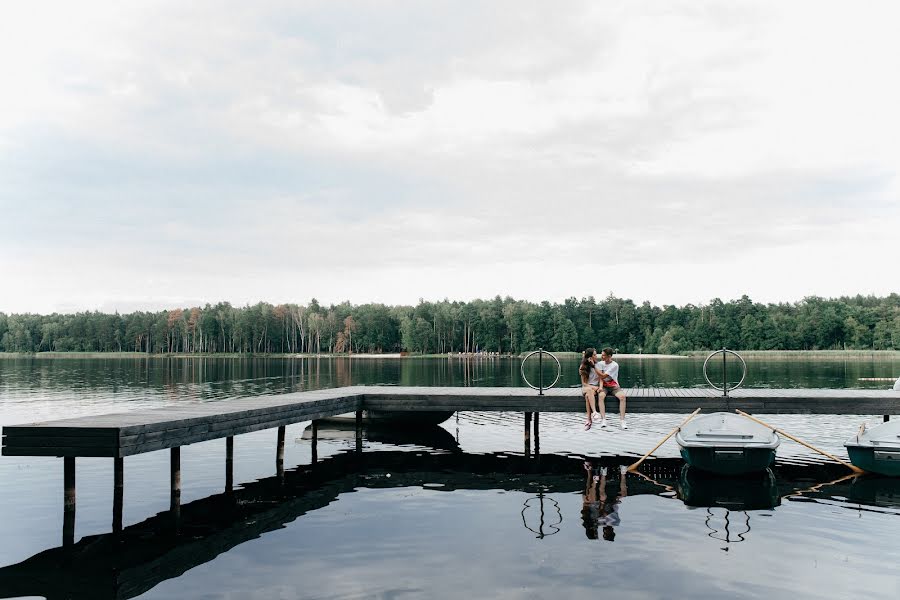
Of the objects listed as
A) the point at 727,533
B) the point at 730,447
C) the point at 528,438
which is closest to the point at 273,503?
the point at 528,438

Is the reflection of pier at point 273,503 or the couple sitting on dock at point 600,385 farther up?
the couple sitting on dock at point 600,385

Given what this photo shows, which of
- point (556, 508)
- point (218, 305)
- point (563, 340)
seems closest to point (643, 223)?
point (556, 508)

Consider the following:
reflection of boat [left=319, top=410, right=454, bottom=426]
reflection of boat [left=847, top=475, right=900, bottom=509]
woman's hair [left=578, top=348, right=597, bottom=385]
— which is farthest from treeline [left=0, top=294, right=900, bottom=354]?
reflection of boat [left=847, top=475, right=900, bottom=509]

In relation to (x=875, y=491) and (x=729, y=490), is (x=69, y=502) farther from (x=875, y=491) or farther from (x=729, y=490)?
(x=875, y=491)

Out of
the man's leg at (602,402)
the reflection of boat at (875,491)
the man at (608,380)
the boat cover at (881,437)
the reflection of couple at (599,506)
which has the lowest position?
the reflection of boat at (875,491)

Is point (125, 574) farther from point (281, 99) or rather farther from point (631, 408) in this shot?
point (281, 99)

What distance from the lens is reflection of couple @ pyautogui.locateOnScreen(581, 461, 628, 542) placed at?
41.5ft

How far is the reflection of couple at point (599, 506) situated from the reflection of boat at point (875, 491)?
5.01m

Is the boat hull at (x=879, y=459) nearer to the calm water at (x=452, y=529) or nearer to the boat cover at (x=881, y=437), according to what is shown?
the boat cover at (x=881, y=437)

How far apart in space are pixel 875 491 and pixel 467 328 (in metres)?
137

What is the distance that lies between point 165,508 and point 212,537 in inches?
110

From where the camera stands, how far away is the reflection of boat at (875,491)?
14953 millimetres

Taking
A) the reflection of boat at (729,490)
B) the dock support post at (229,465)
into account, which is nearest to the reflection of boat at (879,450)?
the reflection of boat at (729,490)

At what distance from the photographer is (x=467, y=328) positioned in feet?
503
